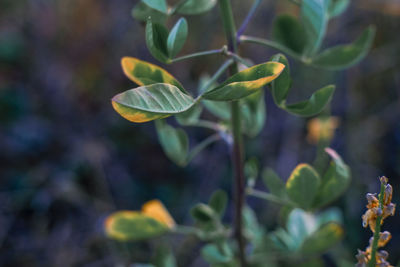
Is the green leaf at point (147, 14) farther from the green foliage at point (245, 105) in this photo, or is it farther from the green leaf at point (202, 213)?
the green leaf at point (202, 213)

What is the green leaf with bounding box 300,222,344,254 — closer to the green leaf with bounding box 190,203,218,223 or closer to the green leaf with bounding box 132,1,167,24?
the green leaf with bounding box 190,203,218,223

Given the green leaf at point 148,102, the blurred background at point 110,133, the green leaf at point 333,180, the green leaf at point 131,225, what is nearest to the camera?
the green leaf at point 148,102

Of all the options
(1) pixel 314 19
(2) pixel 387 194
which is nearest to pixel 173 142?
(1) pixel 314 19

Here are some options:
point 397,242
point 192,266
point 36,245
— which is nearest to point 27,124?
point 36,245

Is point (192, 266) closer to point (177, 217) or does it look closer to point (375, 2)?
Answer: point (177, 217)

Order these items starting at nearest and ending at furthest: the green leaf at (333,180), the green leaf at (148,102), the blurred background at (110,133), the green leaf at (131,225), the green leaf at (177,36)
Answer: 1. the green leaf at (148,102)
2. the green leaf at (177,36)
3. the green leaf at (333,180)
4. the green leaf at (131,225)
5. the blurred background at (110,133)

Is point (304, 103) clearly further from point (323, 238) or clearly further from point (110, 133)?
point (110, 133)

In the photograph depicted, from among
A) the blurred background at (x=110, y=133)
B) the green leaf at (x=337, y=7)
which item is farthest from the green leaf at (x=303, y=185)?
the blurred background at (x=110, y=133)
